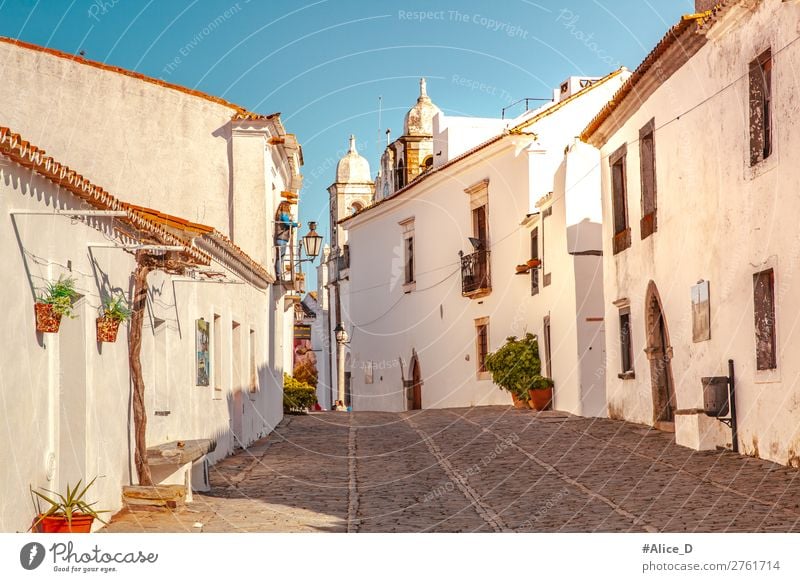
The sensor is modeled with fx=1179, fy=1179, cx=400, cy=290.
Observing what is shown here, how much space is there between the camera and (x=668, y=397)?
15281 mm

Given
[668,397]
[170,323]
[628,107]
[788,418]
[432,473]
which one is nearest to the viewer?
[788,418]

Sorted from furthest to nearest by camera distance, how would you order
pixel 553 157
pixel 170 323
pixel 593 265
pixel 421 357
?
pixel 421 357 → pixel 553 157 → pixel 593 265 → pixel 170 323

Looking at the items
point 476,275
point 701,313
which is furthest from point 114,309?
A: point 476,275

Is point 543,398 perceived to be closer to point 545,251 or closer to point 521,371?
point 521,371

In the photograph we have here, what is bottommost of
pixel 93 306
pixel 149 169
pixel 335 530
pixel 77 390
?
pixel 335 530

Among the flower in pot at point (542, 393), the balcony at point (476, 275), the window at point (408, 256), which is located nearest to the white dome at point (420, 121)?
the window at point (408, 256)

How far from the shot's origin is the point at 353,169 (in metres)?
47.9

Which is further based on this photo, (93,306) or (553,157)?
(553,157)

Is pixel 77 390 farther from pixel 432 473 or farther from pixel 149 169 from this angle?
pixel 149 169

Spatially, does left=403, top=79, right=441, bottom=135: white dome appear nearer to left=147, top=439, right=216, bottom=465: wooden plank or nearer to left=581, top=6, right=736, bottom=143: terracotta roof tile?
left=581, top=6, right=736, bottom=143: terracotta roof tile

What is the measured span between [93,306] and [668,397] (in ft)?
29.1

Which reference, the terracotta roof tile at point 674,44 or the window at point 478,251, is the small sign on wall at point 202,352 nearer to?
the terracotta roof tile at point 674,44

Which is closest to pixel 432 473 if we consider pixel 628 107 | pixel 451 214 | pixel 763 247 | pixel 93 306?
pixel 763 247

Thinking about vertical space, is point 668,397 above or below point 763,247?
below
